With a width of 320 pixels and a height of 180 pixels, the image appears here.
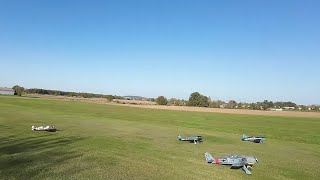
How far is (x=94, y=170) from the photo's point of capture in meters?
15.2

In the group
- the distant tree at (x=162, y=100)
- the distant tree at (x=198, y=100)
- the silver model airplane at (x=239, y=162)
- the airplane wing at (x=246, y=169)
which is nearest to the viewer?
the airplane wing at (x=246, y=169)

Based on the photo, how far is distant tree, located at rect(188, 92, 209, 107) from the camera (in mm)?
→ 178750

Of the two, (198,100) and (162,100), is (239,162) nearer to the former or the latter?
(162,100)

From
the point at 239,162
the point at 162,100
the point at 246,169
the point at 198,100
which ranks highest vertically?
the point at 198,100

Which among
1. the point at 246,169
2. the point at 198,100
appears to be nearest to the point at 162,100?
the point at 198,100

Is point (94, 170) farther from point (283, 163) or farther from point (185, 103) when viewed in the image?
point (185, 103)

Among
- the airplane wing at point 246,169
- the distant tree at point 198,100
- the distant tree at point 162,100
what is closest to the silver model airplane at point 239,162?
the airplane wing at point 246,169

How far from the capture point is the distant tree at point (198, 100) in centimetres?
17875

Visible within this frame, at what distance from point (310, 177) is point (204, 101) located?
537 feet

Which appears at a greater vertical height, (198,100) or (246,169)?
(198,100)

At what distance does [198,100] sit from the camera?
180m

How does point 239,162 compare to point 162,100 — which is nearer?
point 239,162

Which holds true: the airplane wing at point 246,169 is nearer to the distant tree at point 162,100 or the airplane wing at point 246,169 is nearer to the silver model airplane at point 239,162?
the silver model airplane at point 239,162

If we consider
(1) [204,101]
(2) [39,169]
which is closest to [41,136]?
(2) [39,169]
